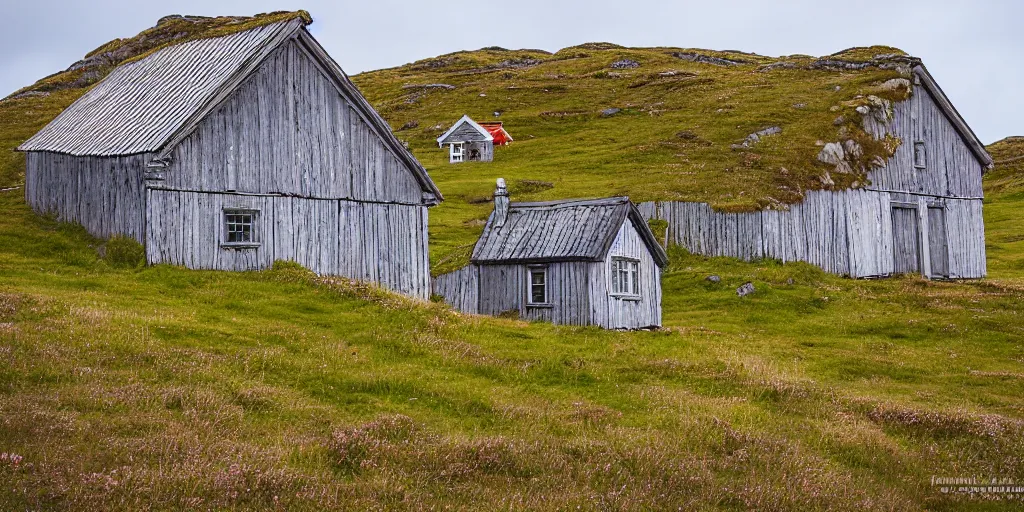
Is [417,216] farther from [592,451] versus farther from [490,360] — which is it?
[592,451]

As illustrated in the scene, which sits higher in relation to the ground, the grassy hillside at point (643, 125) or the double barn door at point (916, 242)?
the grassy hillside at point (643, 125)

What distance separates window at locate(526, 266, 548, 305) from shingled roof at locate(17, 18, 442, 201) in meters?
4.71

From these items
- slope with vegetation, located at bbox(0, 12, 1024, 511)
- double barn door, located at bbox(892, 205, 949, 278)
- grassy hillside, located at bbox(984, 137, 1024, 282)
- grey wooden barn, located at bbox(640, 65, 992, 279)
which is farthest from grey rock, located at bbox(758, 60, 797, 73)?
slope with vegetation, located at bbox(0, 12, 1024, 511)

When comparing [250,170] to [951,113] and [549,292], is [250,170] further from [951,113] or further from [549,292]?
[951,113]

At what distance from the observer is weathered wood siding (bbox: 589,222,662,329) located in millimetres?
32219

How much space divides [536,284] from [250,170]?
34.6ft

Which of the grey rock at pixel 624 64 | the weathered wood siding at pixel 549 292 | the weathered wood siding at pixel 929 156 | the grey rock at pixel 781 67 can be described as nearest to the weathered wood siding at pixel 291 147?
the weathered wood siding at pixel 549 292

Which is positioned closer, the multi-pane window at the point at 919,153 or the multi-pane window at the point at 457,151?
the multi-pane window at the point at 919,153

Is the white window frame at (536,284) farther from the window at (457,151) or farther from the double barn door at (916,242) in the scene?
the window at (457,151)

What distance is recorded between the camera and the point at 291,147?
31391 millimetres

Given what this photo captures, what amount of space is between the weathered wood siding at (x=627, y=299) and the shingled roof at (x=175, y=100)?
275 inches

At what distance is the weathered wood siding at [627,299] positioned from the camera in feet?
106

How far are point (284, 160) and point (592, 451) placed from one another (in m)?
19.5

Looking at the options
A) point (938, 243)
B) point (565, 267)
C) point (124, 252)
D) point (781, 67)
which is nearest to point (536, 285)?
point (565, 267)
